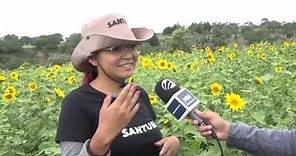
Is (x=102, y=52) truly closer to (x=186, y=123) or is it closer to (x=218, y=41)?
(x=186, y=123)

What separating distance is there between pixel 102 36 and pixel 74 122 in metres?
0.35

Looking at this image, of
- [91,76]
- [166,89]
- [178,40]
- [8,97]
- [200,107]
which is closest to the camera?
[166,89]

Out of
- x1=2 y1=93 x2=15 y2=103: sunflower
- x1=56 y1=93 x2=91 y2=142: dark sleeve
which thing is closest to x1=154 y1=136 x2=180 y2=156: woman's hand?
x1=56 y1=93 x2=91 y2=142: dark sleeve

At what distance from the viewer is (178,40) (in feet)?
57.6

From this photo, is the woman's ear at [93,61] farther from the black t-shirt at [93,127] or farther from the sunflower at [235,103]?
the sunflower at [235,103]

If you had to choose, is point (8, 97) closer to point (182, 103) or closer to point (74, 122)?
point (74, 122)

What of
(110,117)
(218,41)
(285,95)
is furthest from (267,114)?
(218,41)

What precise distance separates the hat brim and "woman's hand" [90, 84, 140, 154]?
0.38 metres

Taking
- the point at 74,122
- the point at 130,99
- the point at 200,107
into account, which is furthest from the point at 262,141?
the point at 200,107

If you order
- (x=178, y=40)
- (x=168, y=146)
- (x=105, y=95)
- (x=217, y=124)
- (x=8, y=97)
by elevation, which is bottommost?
(x=178, y=40)

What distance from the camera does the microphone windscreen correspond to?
6.79 ft

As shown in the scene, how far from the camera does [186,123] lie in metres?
3.05

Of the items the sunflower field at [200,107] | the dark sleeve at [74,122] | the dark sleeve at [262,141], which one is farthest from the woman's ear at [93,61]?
the sunflower field at [200,107]

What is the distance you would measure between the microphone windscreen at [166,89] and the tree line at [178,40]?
36.6 ft
